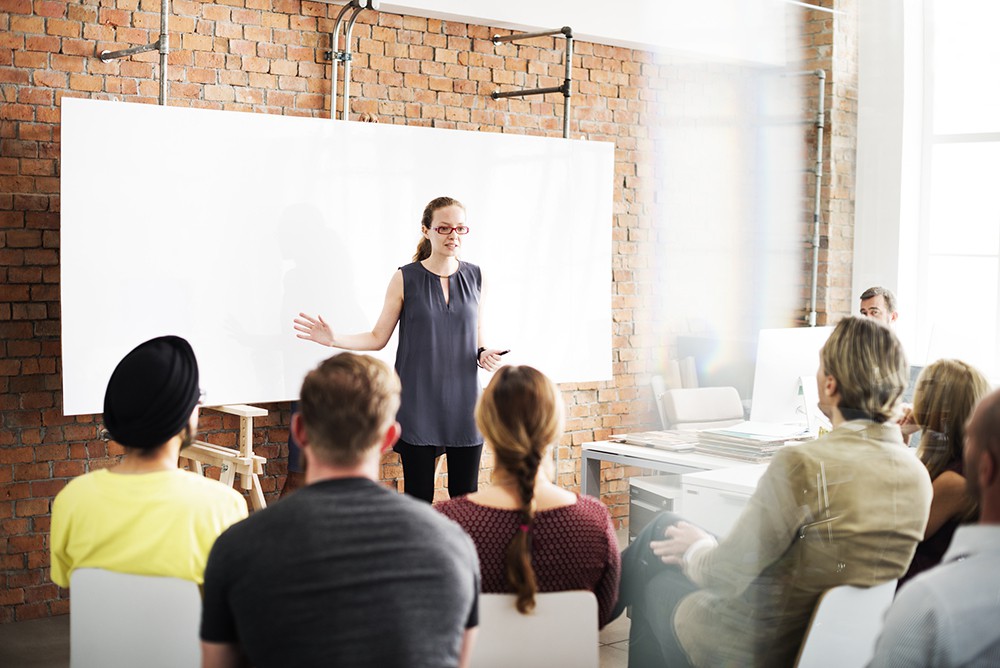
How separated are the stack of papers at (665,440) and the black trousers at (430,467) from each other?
2.80ft

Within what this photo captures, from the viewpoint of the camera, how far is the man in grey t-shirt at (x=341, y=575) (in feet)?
5.23

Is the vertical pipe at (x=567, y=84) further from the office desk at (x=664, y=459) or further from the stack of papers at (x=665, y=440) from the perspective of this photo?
the stack of papers at (x=665, y=440)

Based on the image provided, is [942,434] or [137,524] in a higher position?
[942,434]

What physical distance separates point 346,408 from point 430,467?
7.36 ft

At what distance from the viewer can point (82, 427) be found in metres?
4.28

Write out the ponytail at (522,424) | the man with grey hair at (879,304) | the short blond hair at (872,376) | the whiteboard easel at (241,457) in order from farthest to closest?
1. the whiteboard easel at (241,457)
2. the man with grey hair at (879,304)
3. the short blond hair at (872,376)
4. the ponytail at (522,424)

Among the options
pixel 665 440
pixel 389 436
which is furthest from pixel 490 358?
pixel 389 436

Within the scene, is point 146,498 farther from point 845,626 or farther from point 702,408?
point 702,408

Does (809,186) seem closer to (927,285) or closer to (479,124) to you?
(927,285)

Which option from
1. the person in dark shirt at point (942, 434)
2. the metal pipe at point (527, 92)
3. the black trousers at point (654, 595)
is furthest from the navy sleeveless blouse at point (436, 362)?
the person in dark shirt at point (942, 434)

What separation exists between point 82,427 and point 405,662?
10.1 ft

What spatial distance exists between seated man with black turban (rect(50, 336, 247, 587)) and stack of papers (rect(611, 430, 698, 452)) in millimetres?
1400

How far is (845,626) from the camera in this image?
2.42 meters

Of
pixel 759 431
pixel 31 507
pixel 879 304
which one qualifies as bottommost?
pixel 31 507
